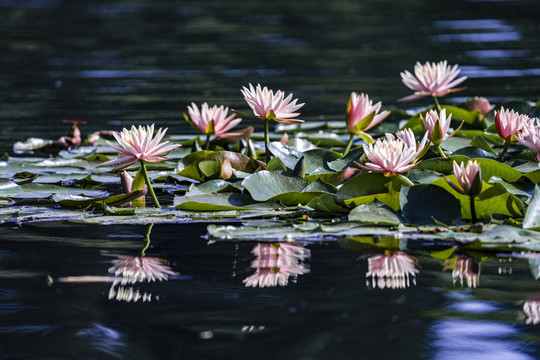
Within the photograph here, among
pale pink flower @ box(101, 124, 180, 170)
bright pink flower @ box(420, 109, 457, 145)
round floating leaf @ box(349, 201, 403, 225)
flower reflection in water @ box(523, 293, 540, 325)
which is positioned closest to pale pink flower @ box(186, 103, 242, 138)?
pale pink flower @ box(101, 124, 180, 170)

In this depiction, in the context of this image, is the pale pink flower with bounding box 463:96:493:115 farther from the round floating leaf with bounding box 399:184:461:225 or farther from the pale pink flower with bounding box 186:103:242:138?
the round floating leaf with bounding box 399:184:461:225

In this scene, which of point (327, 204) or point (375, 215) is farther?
point (327, 204)

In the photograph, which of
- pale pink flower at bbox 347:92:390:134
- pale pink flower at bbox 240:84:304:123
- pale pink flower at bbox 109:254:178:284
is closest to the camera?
pale pink flower at bbox 109:254:178:284

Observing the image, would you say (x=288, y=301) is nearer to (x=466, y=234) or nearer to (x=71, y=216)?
(x=466, y=234)

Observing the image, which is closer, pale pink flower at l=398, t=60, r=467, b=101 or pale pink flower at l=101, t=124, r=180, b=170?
pale pink flower at l=101, t=124, r=180, b=170

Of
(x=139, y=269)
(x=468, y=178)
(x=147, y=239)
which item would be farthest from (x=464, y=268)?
(x=147, y=239)

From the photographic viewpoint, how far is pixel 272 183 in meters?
2.95

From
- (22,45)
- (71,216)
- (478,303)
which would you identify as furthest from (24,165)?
(22,45)

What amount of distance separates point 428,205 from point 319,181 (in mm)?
479

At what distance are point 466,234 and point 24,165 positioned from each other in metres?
2.36

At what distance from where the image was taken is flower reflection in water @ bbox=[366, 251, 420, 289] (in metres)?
2.10

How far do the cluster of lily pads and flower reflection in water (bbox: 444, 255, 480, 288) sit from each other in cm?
10

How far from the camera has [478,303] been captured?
6.33 ft

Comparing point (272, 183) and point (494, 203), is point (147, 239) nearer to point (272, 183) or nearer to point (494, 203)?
point (272, 183)
